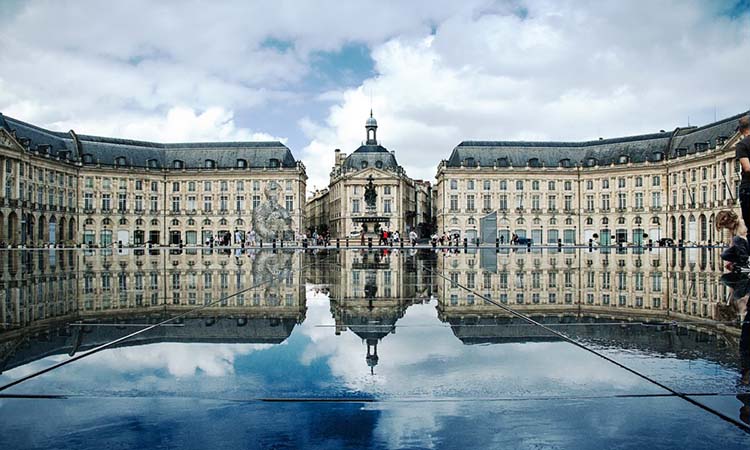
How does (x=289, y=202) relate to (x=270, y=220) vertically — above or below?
above

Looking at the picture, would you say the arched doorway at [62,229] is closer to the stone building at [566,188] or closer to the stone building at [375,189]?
the stone building at [375,189]

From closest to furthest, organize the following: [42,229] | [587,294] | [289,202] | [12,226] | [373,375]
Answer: [373,375] < [587,294] < [12,226] < [42,229] < [289,202]

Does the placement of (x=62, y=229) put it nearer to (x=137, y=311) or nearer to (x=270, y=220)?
(x=270, y=220)

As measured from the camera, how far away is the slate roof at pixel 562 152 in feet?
265

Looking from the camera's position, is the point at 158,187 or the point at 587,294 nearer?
the point at 587,294

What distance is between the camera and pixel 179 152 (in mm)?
87562

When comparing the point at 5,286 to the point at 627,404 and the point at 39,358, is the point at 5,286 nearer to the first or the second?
the point at 39,358

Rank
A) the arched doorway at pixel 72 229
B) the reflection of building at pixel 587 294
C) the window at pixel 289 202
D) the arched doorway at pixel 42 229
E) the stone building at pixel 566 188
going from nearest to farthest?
the reflection of building at pixel 587 294
the arched doorway at pixel 42 229
the arched doorway at pixel 72 229
the stone building at pixel 566 188
the window at pixel 289 202

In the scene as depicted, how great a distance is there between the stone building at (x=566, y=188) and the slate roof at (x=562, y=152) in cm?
13

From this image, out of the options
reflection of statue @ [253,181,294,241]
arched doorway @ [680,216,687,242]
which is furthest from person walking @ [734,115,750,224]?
arched doorway @ [680,216,687,242]

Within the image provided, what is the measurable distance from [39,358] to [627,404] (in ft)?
14.9

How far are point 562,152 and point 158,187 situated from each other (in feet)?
192

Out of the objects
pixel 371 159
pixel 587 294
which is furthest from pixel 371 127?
pixel 587 294

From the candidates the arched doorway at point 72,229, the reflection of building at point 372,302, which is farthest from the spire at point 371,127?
the reflection of building at point 372,302
